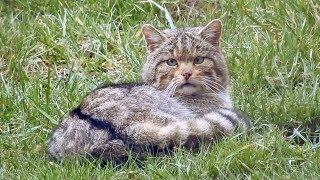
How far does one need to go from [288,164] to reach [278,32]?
250 centimetres

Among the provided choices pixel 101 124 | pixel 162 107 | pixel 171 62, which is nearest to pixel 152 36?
pixel 171 62

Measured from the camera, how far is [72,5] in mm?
9070

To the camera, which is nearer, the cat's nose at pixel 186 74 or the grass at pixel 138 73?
the grass at pixel 138 73

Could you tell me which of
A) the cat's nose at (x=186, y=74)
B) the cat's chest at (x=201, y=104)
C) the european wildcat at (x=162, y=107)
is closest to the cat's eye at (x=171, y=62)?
the european wildcat at (x=162, y=107)

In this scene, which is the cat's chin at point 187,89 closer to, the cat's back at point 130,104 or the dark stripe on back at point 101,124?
the cat's back at point 130,104

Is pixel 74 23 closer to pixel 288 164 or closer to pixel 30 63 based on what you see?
pixel 30 63

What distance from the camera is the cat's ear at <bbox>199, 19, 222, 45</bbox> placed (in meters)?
7.31

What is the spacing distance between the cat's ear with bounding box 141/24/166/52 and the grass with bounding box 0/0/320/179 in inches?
28.3

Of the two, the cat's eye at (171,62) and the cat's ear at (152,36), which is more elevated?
the cat's ear at (152,36)

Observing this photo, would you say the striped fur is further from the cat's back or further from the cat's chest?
the cat's chest

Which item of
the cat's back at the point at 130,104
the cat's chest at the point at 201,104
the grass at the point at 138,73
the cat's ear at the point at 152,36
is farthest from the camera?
the cat's ear at the point at 152,36

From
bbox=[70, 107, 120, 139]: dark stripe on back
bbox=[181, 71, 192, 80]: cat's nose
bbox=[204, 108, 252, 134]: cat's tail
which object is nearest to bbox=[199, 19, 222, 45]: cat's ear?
bbox=[181, 71, 192, 80]: cat's nose

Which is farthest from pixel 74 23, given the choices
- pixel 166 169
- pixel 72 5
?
pixel 166 169

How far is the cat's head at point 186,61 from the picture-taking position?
7070mm
